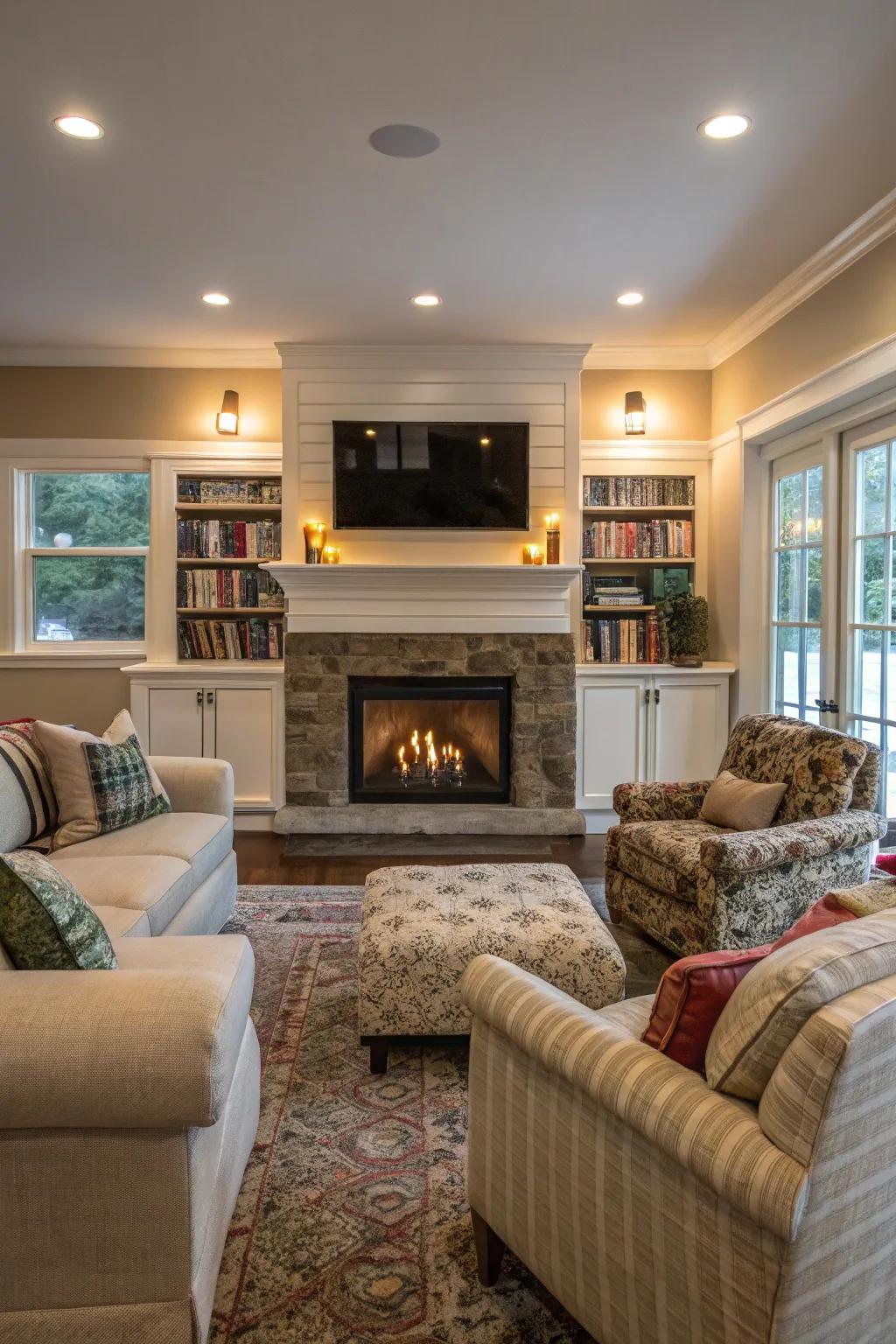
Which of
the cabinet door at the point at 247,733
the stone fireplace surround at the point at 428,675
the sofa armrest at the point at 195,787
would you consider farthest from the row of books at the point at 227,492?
the sofa armrest at the point at 195,787

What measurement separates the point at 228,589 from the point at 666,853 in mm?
3311

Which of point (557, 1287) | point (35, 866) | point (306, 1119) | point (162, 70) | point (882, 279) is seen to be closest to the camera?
point (557, 1287)

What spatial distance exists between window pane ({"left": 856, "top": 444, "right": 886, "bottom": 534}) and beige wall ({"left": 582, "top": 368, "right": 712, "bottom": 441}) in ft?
5.20

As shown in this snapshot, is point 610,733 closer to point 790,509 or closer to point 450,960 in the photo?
point 790,509

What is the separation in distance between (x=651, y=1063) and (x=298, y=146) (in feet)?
9.65

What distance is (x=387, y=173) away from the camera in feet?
10.2

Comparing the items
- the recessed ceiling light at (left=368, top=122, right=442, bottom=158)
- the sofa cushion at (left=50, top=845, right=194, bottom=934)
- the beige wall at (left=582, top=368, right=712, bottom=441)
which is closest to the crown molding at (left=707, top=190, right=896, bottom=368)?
the beige wall at (left=582, top=368, right=712, bottom=441)

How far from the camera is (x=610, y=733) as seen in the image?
5.13 meters

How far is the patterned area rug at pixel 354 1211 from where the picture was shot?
157cm

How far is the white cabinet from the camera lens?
5.12 m

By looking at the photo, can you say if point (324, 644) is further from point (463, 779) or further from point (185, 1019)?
point (185, 1019)

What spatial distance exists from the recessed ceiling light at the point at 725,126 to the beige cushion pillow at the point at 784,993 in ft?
8.39

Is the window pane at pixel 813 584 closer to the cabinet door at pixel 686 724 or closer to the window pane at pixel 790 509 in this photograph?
the window pane at pixel 790 509

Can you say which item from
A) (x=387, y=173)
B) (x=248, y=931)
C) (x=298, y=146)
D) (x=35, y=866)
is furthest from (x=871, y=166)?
(x=248, y=931)
